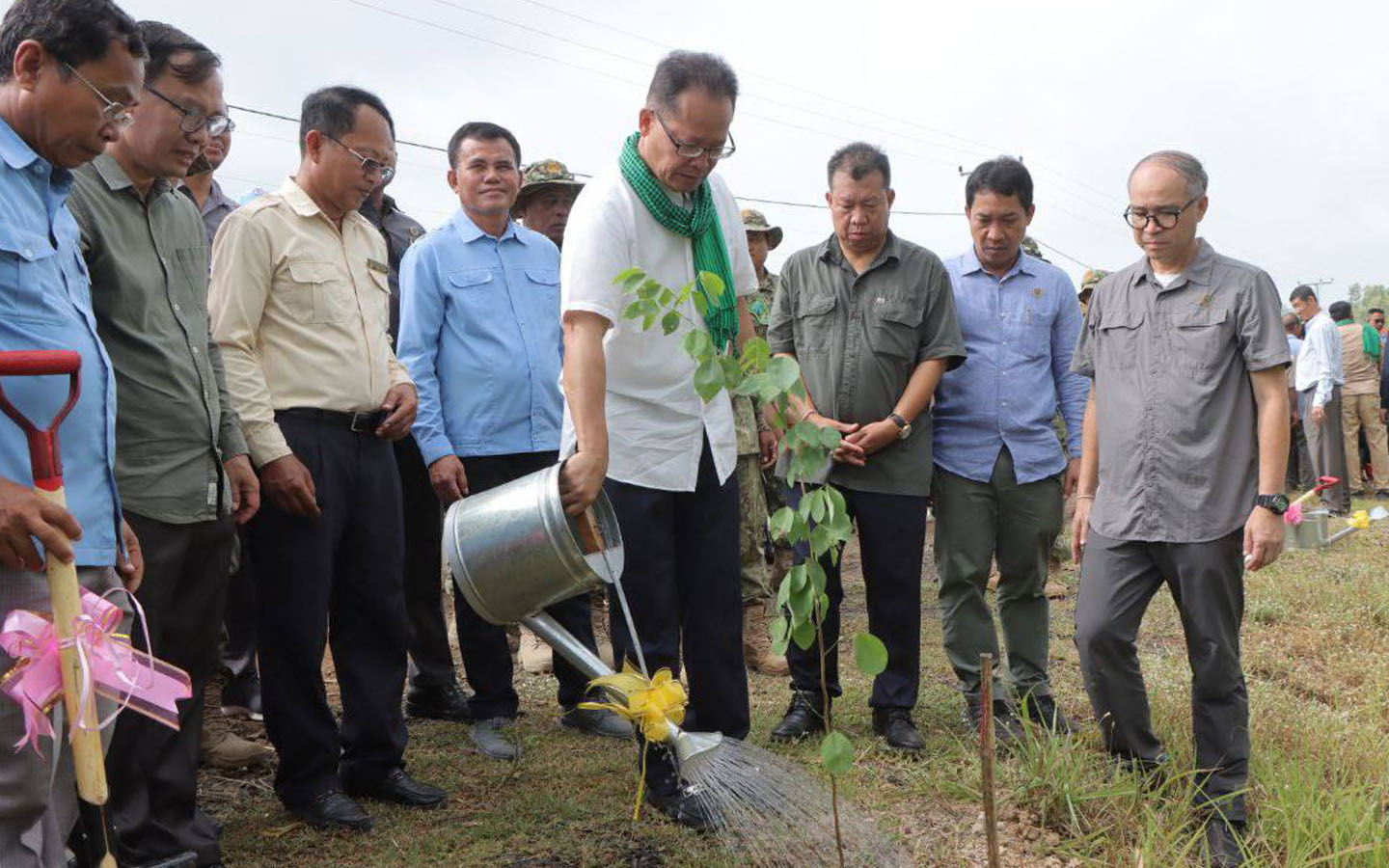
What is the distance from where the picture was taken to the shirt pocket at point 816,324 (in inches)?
168

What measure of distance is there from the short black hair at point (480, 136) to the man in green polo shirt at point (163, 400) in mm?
1713

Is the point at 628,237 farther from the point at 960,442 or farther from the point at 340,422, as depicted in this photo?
the point at 960,442

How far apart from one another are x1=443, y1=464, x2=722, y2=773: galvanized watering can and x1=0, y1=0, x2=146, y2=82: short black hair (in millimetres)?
1294

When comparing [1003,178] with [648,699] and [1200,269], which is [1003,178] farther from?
[648,699]

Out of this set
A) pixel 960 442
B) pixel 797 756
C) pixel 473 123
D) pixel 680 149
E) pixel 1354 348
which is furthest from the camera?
pixel 1354 348

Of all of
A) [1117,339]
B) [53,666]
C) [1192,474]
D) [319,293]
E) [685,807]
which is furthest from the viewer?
[1117,339]

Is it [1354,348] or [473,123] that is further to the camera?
[1354,348]

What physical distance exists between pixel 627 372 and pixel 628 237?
1.24 feet

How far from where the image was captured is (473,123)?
4609 mm

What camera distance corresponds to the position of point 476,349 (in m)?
4.32

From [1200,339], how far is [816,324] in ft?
4.45

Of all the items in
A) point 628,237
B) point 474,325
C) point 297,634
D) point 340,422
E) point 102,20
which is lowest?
point 297,634

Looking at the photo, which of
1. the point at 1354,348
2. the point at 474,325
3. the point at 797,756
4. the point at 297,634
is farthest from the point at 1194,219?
the point at 1354,348

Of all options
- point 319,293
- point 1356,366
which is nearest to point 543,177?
point 319,293
